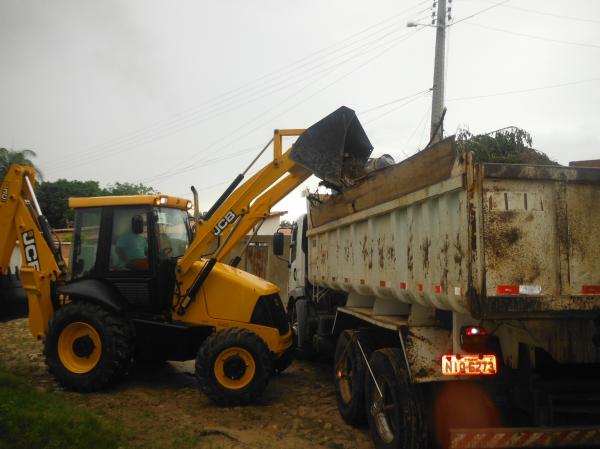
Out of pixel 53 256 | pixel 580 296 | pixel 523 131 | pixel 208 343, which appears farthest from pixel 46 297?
pixel 523 131

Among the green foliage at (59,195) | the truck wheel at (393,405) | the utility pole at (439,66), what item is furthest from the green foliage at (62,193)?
the truck wheel at (393,405)

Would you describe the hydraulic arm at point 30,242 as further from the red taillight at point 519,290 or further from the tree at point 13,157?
the tree at point 13,157

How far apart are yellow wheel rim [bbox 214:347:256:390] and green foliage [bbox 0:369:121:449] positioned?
56.5 inches

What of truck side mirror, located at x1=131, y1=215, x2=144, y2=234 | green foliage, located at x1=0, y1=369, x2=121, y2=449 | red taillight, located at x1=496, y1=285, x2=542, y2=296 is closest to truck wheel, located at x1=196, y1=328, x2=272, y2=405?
green foliage, located at x1=0, y1=369, x2=121, y2=449

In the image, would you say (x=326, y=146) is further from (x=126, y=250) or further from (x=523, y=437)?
(x=523, y=437)

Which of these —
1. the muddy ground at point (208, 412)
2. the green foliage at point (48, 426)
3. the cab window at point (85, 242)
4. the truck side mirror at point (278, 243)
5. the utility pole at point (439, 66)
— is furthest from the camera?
the utility pole at point (439, 66)

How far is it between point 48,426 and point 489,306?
3.86 meters

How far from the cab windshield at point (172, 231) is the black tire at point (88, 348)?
3.44 feet

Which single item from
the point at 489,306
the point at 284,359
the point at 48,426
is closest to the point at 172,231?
the point at 284,359

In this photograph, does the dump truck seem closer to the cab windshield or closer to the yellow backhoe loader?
the yellow backhoe loader

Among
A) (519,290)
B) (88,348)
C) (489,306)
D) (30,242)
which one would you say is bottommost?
(88,348)

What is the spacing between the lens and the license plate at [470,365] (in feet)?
12.0

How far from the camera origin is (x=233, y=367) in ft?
20.4

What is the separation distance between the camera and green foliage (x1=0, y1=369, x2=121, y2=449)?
442 cm
